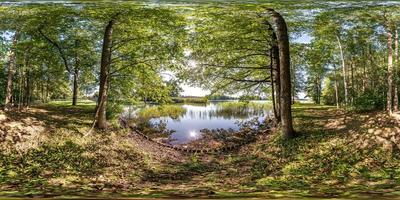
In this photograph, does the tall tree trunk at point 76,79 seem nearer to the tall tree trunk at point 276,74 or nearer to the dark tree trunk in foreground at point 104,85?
the dark tree trunk in foreground at point 104,85

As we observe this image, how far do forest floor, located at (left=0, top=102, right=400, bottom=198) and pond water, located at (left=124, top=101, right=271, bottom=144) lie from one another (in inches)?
13.9

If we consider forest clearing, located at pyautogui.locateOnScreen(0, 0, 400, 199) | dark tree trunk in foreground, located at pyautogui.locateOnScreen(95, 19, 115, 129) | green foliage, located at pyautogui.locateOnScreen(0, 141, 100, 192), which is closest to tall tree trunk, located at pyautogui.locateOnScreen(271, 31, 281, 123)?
forest clearing, located at pyautogui.locateOnScreen(0, 0, 400, 199)

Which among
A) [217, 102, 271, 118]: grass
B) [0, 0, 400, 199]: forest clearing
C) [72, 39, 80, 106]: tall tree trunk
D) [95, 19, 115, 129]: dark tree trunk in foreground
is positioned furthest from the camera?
[217, 102, 271, 118]: grass

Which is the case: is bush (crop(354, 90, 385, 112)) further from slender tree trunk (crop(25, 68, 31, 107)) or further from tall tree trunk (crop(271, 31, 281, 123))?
slender tree trunk (crop(25, 68, 31, 107))

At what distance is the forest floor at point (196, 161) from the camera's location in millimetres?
2812

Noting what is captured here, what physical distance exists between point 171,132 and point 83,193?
172 cm

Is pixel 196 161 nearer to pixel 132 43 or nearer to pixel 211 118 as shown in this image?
pixel 211 118

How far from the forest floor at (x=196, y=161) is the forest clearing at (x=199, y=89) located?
0.06ft

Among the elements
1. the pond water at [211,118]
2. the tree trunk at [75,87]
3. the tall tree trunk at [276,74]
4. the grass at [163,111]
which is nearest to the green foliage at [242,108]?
the pond water at [211,118]

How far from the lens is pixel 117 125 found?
399 centimetres

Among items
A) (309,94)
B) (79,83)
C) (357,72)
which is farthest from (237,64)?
(79,83)

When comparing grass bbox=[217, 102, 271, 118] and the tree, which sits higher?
the tree

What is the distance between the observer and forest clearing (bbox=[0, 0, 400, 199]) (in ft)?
11.0

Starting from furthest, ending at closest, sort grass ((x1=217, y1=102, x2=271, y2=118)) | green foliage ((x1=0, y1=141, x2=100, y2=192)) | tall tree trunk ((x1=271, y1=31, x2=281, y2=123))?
grass ((x1=217, y1=102, x2=271, y2=118)) < tall tree trunk ((x1=271, y1=31, x2=281, y2=123)) < green foliage ((x1=0, y1=141, x2=100, y2=192))
